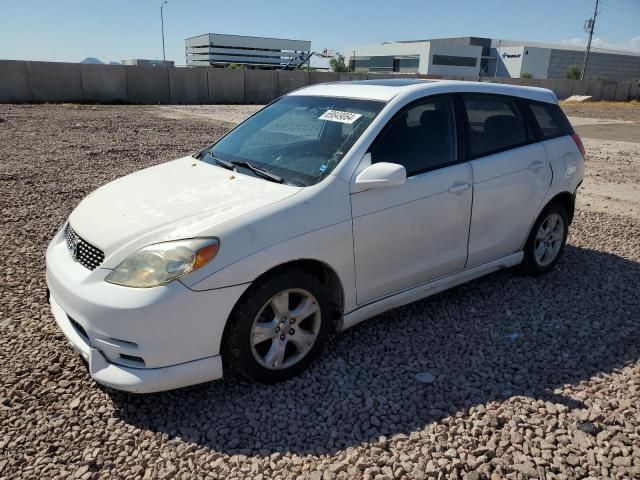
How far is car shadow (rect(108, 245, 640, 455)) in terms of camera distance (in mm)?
2760

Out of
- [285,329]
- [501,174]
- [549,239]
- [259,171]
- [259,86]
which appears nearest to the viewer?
[285,329]

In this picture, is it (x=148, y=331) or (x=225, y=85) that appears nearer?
(x=148, y=331)

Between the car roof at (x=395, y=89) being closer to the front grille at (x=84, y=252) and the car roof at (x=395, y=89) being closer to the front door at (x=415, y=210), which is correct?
the front door at (x=415, y=210)

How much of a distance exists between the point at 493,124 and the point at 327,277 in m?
2.03

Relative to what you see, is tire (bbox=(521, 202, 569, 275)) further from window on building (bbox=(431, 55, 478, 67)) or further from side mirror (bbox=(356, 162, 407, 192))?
window on building (bbox=(431, 55, 478, 67))

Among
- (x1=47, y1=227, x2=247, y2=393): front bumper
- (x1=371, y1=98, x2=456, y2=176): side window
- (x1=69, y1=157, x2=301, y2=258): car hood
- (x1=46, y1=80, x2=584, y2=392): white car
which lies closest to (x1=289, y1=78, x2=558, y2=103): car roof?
(x1=46, y1=80, x2=584, y2=392): white car

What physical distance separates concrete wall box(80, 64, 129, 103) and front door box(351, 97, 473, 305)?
27.9 m

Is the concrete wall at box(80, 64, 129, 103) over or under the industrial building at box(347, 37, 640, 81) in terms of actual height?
under

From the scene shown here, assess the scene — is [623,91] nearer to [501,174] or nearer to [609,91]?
[609,91]

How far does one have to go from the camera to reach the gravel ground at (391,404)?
98.8 inches

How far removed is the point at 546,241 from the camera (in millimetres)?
4750

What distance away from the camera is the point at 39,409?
2.84m

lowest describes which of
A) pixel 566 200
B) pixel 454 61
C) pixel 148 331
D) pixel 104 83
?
pixel 148 331

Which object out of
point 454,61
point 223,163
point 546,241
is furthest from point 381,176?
point 454,61
